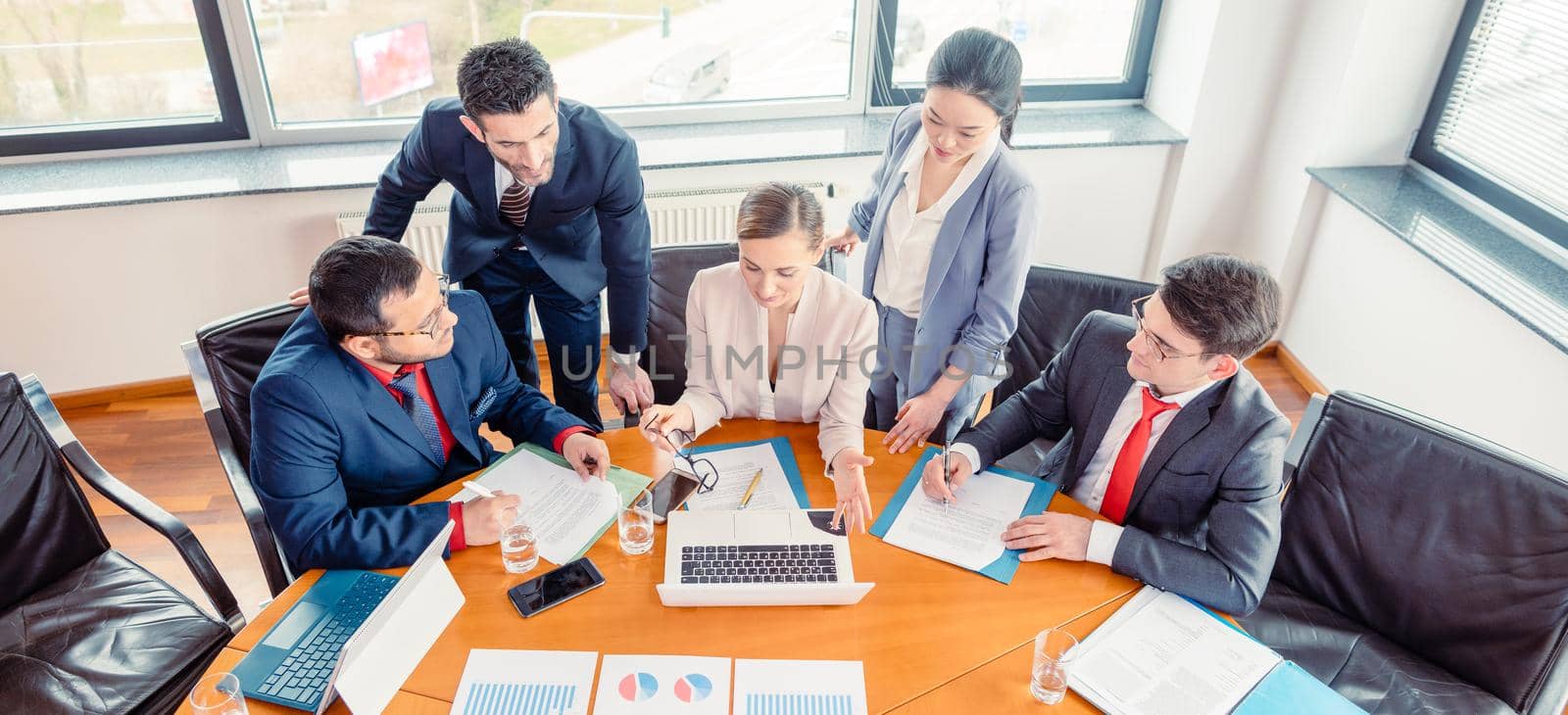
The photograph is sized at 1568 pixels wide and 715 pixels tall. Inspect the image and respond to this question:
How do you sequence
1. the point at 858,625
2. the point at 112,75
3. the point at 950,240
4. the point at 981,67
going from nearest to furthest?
the point at 858,625 < the point at 981,67 < the point at 950,240 < the point at 112,75

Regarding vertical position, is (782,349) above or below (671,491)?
above

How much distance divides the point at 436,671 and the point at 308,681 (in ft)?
0.66

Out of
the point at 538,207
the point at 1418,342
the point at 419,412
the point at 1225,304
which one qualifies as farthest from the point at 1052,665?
the point at 1418,342

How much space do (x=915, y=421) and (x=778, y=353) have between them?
366 millimetres

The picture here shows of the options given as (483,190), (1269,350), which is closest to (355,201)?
(483,190)

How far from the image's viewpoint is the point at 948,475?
2139mm

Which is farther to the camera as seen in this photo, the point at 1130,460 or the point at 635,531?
the point at 1130,460

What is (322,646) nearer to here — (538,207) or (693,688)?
(693,688)

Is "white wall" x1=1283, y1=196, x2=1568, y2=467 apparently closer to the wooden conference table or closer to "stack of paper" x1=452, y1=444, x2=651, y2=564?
the wooden conference table

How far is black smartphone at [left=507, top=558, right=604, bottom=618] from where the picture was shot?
180 centimetres

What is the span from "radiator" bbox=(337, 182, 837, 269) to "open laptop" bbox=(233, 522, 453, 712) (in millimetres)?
2112

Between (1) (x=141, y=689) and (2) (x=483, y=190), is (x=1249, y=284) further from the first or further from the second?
(1) (x=141, y=689)

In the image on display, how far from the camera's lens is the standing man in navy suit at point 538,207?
2215 millimetres

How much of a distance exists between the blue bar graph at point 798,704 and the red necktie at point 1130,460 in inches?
34.1
